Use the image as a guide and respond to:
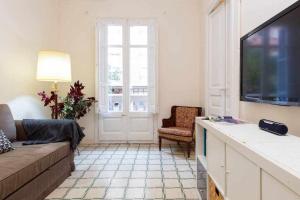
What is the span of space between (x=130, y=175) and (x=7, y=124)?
59.1 inches

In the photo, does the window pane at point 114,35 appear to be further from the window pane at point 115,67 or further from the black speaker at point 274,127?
the black speaker at point 274,127

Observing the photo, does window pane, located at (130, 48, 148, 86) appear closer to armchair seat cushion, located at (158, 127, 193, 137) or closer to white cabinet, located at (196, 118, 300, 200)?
armchair seat cushion, located at (158, 127, 193, 137)

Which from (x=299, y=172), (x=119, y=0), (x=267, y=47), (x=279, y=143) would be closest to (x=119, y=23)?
(x=119, y=0)

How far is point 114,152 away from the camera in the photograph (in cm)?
386

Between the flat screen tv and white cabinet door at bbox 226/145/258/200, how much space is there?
19.6 inches

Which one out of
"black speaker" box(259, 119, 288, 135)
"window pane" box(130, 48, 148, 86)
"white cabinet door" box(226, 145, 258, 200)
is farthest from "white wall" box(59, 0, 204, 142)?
"white cabinet door" box(226, 145, 258, 200)

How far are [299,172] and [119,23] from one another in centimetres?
412

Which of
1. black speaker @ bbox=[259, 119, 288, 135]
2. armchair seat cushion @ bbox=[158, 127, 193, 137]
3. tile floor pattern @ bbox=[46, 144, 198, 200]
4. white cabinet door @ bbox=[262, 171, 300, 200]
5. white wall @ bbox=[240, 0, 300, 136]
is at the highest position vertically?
white wall @ bbox=[240, 0, 300, 136]

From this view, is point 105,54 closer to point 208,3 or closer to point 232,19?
point 208,3

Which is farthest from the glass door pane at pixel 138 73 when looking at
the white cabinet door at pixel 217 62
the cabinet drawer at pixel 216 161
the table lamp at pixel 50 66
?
the cabinet drawer at pixel 216 161

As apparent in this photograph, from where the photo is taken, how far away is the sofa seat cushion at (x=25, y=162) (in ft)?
5.21

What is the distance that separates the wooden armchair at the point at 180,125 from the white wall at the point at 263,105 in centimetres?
138

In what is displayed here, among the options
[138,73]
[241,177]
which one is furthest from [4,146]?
[138,73]

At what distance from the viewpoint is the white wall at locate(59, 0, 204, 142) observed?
171 inches
